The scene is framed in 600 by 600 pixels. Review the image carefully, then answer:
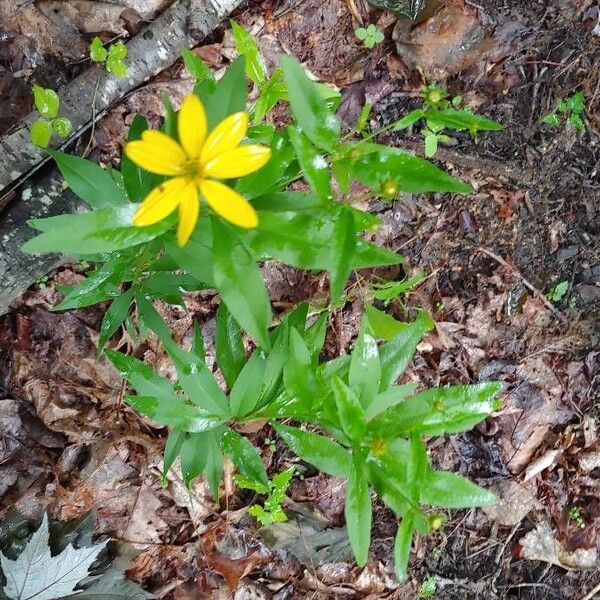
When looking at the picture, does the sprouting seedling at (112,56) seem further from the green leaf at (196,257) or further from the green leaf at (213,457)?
the green leaf at (213,457)

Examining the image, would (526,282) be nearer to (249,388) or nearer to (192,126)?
(249,388)

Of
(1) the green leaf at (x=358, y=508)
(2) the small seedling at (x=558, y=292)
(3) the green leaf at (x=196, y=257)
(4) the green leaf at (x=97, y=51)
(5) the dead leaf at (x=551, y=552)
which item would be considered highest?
(4) the green leaf at (x=97, y=51)

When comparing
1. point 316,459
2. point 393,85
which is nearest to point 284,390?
point 316,459

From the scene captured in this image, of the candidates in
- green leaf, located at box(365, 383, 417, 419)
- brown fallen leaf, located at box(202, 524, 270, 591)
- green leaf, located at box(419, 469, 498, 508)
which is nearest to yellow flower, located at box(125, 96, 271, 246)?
green leaf, located at box(365, 383, 417, 419)

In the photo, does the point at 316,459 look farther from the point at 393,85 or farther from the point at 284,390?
the point at 393,85

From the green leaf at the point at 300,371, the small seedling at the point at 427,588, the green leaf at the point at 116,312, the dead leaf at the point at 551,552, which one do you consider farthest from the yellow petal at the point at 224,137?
the dead leaf at the point at 551,552

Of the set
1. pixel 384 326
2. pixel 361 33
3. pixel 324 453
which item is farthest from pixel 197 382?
pixel 361 33

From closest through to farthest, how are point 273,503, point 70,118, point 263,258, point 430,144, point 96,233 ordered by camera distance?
point 96,233 → point 263,258 → point 70,118 → point 273,503 → point 430,144
